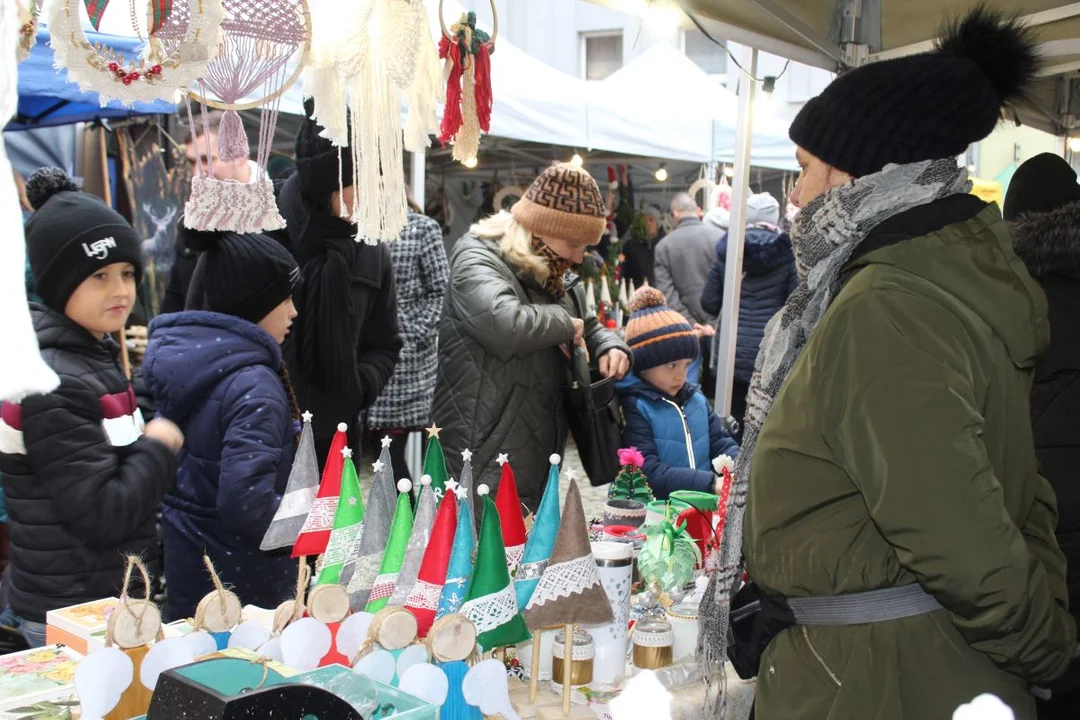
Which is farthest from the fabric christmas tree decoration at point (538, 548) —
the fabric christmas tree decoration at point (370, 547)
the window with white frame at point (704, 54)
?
the window with white frame at point (704, 54)

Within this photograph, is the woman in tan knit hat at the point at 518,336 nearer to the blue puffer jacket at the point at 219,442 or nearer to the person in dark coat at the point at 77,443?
the blue puffer jacket at the point at 219,442

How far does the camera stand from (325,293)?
3.11 metres

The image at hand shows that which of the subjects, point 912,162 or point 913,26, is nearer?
point 912,162

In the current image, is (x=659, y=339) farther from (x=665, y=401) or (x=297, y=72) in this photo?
(x=297, y=72)

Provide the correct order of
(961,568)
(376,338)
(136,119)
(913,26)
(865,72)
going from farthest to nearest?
(136,119) < (913,26) < (376,338) < (865,72) < (961,568)

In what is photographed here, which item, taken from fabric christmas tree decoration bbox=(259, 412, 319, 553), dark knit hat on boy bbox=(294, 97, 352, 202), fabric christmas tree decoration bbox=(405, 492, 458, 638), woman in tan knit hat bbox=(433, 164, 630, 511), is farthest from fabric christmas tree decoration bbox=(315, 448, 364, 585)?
dark knit hat on boy bbox=(294, 97, 352, 202)

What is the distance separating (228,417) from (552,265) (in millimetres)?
1203

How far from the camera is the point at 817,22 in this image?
3.56m

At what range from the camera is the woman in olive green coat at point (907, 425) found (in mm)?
1270

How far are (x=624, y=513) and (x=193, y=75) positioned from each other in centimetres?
131

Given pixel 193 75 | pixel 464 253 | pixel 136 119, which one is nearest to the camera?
pixel 193 75

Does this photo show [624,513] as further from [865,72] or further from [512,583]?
[865,72]

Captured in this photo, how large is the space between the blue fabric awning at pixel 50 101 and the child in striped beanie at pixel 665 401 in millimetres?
2036

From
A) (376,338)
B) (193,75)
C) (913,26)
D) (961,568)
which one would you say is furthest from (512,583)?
(913,26)
